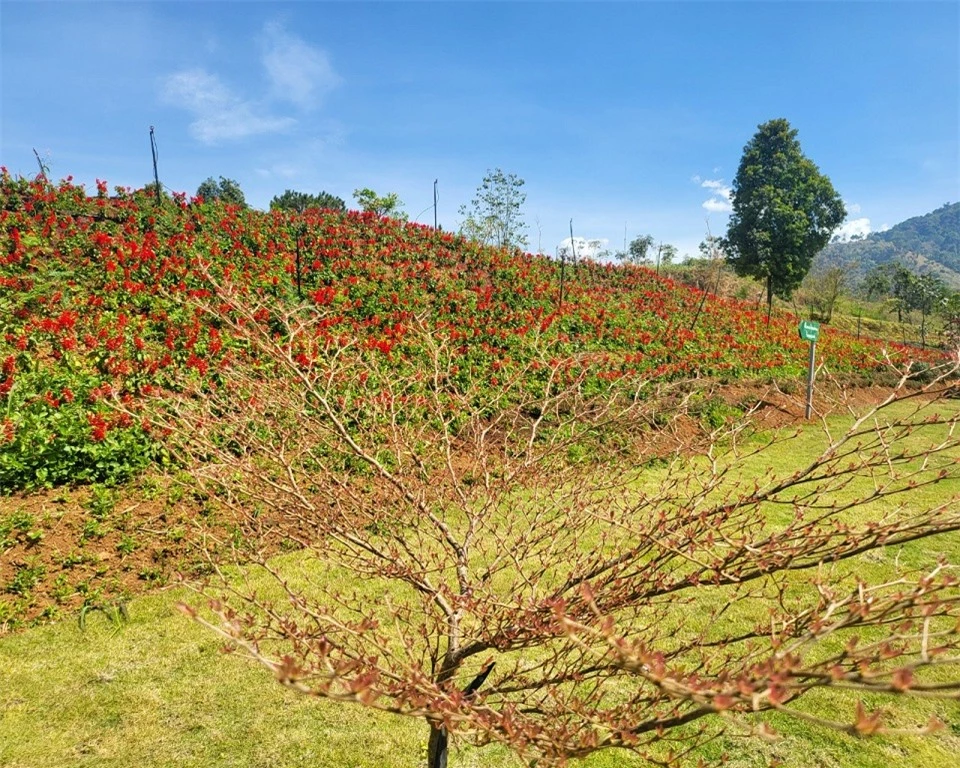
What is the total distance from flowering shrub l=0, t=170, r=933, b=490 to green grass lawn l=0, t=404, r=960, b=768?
6.20 ft

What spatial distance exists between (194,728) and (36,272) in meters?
8.52

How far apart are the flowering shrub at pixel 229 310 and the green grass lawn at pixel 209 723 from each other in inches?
74.4

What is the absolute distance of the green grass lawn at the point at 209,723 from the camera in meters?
3.02

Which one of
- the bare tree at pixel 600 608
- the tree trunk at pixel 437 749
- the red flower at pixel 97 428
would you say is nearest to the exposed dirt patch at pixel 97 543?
the red flower at pixel 97 428

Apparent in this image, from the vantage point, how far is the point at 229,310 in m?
7.79

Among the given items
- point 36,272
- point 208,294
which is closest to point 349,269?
point 208,294

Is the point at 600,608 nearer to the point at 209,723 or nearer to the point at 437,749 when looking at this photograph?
the point at 437,749

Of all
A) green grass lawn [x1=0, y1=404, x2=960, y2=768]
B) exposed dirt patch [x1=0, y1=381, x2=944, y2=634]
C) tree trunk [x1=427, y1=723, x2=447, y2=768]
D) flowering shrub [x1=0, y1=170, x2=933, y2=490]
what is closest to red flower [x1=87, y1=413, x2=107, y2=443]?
flowering shrub [x1=0, y1=170, x2=933, y2=490]

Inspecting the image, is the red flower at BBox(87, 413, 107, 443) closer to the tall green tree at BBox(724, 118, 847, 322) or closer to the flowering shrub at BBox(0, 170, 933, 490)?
the flowering shrub at BBox(0, 170, 933, 490)

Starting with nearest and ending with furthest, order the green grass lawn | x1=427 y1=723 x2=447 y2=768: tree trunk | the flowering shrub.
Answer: x1=427 y1=723 x2=447 y2=768: tree trunk < the green grass lawn < the flowering shrub

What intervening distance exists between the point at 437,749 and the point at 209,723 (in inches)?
75.1

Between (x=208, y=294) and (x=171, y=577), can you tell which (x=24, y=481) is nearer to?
(x=171, y=577)

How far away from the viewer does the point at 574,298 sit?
1602 cm

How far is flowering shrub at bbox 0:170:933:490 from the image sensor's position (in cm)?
601
